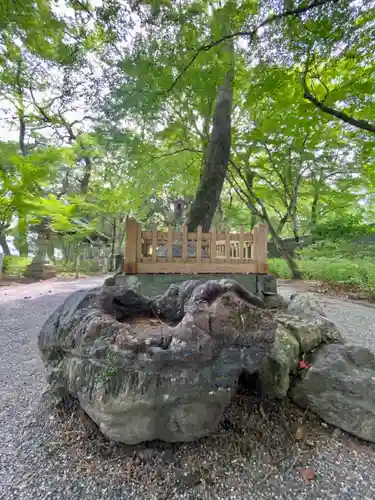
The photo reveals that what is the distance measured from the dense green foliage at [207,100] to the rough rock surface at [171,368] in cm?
352

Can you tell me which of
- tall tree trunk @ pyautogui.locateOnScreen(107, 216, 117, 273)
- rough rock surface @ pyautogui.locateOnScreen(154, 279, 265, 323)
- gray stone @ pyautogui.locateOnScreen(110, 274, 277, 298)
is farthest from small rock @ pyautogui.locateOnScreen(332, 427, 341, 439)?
tall tree trunk @ pyautogui.locateOnScreen(107, 216, 117, 273)

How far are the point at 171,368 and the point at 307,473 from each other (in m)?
0.88

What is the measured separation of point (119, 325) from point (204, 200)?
3814mm

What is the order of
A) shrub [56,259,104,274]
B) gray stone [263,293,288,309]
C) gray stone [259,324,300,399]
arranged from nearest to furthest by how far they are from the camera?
1. gray stone [259,324,300,399]
2. gray stone [263,293,288,309]
3. shrub [56,259,104,274]

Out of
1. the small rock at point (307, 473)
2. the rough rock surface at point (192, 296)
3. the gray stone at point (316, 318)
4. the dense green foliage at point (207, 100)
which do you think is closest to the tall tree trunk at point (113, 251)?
the dense green foliage at point (207, 100)

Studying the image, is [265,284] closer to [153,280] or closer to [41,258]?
[153,280]

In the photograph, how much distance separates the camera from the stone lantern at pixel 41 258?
29.5 feet

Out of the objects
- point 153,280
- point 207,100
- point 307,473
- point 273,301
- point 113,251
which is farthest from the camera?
point 113,251

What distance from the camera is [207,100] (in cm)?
611

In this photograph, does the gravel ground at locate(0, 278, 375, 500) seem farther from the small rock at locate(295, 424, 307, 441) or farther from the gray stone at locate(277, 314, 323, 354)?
the gray stone at locate(277, 314, 323, 354)

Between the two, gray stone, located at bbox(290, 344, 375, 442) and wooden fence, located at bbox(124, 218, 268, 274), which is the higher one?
wooden fence, located at bbox(124, 218, 268, 274)

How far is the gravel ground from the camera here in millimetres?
1123

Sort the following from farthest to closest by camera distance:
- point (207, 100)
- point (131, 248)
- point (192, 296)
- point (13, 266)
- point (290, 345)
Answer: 1. point (13, 266)
2. point (207, 100)
3. point (131, 248)
4. point (290, 345)
5. point (192, 296)

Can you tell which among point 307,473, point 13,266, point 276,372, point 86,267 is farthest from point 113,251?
point 307,473
